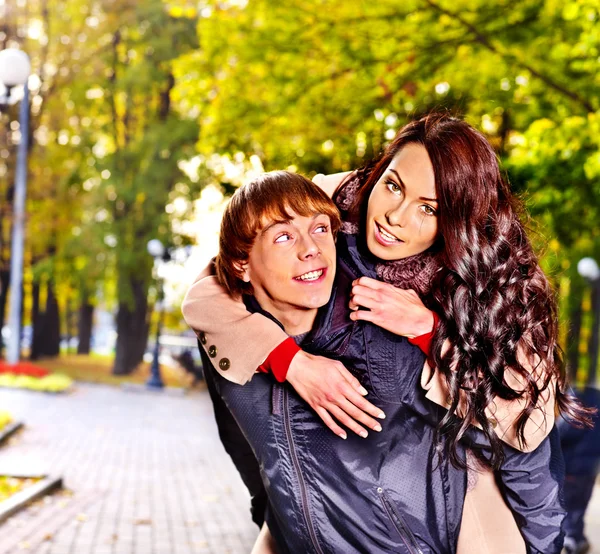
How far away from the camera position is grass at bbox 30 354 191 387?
28.4 m

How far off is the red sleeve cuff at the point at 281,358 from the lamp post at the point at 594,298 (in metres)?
17.7

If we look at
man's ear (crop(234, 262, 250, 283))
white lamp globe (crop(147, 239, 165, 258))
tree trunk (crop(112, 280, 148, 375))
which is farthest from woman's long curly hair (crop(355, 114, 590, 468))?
tree trunk (crop(112, 280, 148, 375))

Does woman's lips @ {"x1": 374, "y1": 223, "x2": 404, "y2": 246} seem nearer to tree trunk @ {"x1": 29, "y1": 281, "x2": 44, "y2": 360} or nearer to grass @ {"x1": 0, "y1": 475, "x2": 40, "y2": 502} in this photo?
grass @ {"x1": 0, "y1": 475, "x2": 40, "y2": 502}

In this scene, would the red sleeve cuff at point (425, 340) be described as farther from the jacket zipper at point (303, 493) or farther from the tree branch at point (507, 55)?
the tree branch at point (507, 55)

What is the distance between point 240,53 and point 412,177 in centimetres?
1043

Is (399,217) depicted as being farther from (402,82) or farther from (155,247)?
(155,247)

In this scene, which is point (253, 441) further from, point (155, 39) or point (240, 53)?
point (155, 39)

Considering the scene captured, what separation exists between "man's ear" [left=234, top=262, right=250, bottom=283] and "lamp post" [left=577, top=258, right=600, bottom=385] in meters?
17.6

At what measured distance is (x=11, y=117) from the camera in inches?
1057

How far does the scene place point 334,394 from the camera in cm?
203

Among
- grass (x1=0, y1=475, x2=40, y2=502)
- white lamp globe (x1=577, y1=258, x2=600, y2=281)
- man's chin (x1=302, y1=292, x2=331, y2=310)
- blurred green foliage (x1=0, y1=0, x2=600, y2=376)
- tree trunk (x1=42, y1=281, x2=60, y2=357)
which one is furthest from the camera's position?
tree trunk (x1=42, y1=281, x2=60, y2=357)

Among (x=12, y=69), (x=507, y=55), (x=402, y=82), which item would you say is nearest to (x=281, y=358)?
(x=507, y=55)

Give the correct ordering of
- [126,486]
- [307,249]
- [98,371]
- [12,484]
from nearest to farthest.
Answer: [307,249], [12,484], [126,486], [98,371]

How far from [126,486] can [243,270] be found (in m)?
8.76
